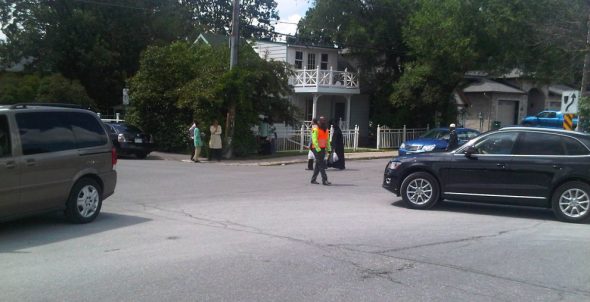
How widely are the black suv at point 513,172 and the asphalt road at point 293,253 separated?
1.25 ft

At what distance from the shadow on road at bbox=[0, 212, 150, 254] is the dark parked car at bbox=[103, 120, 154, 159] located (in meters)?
13.1

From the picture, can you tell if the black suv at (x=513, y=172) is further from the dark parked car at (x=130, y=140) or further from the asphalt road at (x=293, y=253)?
the dark parked car at (x=130, y=140)

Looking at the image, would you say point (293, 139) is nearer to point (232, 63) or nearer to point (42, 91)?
point (232, 63)

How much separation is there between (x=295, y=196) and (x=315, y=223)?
3450mm

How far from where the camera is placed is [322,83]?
3303cm

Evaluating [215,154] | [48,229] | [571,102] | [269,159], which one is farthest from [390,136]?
[48,229]

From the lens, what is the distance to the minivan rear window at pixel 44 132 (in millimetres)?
8672

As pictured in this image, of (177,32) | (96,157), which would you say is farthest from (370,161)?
(177,32)

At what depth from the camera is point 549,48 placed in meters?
26.7

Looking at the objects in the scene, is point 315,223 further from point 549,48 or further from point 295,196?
point 549,48

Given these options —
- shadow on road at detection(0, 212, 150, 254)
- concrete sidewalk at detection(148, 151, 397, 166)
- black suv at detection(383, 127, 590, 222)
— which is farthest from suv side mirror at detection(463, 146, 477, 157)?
concrete sidewalk at detection(148, 151, 397, 166)

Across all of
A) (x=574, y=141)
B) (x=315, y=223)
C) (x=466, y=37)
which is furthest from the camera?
(x=466, y=37)

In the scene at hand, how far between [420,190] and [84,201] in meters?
6.20

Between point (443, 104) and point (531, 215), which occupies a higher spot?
point (443, 104)
